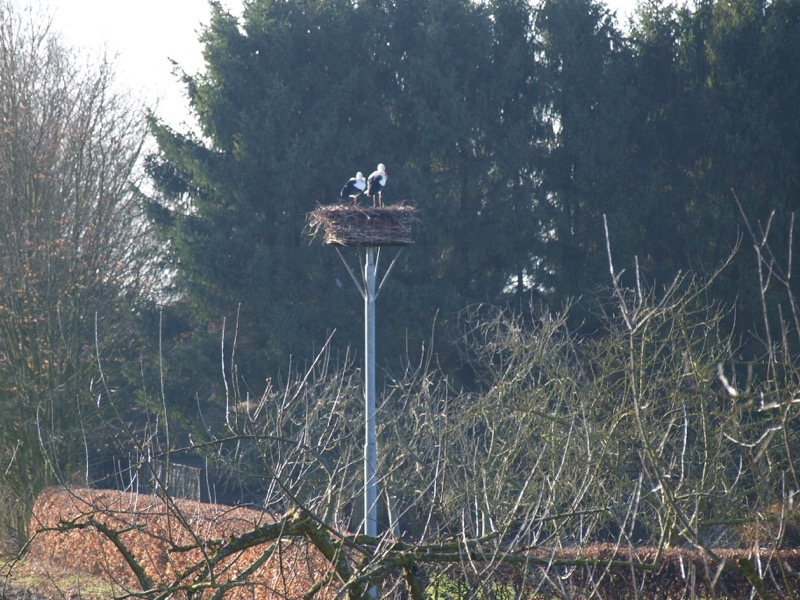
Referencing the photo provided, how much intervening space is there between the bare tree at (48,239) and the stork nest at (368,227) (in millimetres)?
6361

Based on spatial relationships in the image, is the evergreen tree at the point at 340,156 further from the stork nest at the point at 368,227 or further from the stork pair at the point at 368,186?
the stork nest at the point at 368,227

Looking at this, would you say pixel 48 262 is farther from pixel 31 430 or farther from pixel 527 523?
pixel 527 523

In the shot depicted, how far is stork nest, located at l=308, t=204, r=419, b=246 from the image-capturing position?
960 cm

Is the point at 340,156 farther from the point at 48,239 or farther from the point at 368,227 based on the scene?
the point at 368,227

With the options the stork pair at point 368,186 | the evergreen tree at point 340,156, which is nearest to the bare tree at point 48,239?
the evergreen tree at point 340,156

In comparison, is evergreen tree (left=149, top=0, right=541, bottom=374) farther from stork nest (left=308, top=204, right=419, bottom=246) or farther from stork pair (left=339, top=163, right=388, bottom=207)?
stork nest (left=308, top=204, right=419, bottom=246)

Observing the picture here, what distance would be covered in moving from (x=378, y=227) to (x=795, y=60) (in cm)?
1197

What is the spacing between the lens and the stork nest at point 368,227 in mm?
9602

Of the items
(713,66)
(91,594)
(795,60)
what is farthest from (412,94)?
(91,594)

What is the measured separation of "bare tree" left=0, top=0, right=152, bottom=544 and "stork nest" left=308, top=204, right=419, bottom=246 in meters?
6.36

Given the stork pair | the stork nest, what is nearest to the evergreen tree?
the stork pair

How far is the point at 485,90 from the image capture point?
19.4m

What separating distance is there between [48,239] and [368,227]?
7.73 meters

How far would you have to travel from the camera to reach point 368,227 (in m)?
9.69
